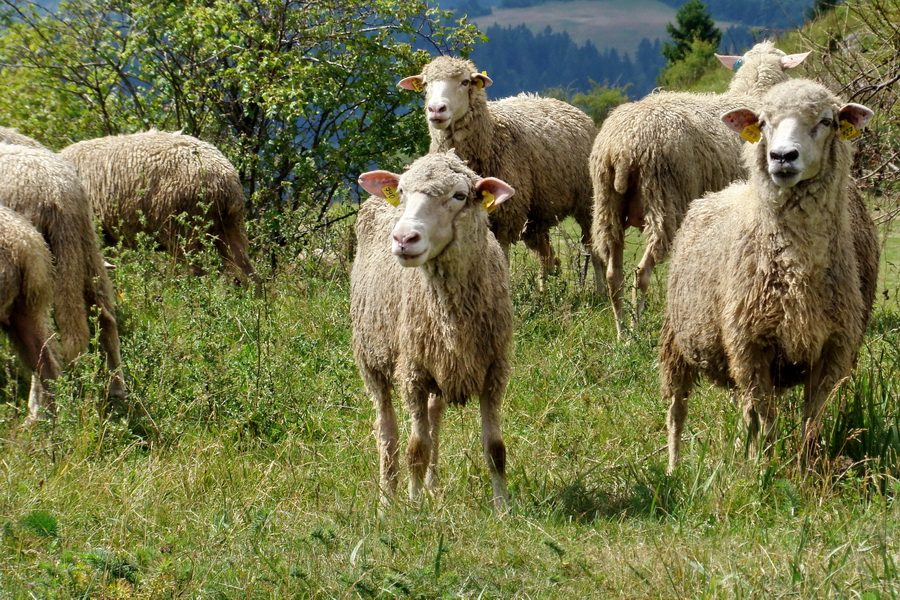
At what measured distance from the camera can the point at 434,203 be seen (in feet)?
13.6

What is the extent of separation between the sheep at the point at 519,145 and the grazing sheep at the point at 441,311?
3.19m

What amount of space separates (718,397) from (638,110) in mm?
2691

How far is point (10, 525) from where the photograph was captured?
397cm

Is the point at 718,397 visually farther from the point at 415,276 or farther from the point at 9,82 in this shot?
the point at 9,82

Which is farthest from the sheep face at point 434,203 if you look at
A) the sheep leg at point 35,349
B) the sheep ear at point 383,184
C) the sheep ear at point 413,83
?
the sheep ear at point 413,83

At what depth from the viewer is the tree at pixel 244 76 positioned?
9.72 m

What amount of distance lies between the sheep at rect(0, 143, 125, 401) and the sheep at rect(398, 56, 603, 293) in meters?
2.74

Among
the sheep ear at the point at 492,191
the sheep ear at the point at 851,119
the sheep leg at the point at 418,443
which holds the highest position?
the sheep ear at the point at 851,119

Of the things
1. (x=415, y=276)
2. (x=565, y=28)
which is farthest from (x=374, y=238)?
(x=565, y=28)

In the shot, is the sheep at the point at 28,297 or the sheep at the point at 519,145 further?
the sheep at the point at 519,145

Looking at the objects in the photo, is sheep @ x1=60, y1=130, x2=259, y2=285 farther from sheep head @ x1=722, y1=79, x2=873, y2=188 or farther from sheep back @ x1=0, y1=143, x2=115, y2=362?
sheep head @ x1=722, y1=79, x2=873, y2=188

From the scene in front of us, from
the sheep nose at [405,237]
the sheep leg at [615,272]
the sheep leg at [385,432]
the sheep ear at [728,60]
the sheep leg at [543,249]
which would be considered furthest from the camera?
the sheep ear at [728,60]

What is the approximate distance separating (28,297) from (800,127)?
4.08 meters

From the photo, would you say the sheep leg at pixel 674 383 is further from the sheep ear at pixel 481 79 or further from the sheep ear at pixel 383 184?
the sheep ear at pixel 481 79
